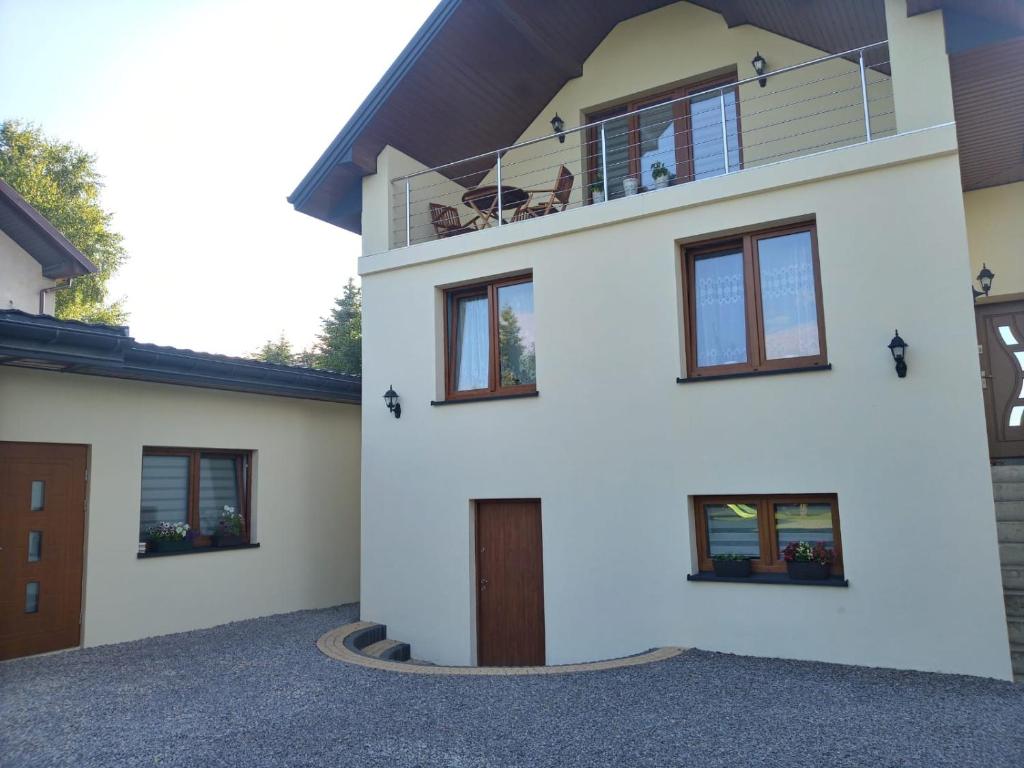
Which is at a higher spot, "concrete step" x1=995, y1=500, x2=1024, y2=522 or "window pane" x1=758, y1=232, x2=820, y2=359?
"window pane" x1=758, y1=232, x2=820, y2=359

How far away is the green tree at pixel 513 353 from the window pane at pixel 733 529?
2543 millimetres

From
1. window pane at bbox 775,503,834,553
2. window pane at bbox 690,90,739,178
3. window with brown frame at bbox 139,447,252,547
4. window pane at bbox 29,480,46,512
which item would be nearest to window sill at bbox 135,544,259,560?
window with brown frame at bbox 139,447,252,547

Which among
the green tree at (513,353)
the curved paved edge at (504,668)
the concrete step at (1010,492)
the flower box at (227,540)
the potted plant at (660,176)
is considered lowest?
the curved paved edge at (504,668)

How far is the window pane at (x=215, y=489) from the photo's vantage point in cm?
980

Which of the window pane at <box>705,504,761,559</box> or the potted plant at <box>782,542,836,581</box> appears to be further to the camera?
the window pane at <box>705,504,761,559</box>

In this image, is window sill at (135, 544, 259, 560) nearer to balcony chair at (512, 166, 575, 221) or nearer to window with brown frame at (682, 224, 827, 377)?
balcony chair at (512, 166, 575, 221)

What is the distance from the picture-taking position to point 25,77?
525cm

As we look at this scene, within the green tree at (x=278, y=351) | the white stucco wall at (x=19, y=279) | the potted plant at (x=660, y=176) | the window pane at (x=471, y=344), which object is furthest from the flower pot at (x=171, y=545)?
the green tree at (x=278, y=351)

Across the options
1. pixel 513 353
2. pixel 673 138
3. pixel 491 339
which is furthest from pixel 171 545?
pixel 673 138

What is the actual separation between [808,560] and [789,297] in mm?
2496

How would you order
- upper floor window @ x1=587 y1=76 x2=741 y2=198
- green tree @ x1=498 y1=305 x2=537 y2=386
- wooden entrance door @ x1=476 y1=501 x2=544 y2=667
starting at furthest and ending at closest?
upper floor window @ x1=587 y1=76 x2=741 y2=198
green tree @ x1=498 y1=305 x2=537 y2=386
wooden entrance door @ x1=476 y1=501 x2=544 y2=667

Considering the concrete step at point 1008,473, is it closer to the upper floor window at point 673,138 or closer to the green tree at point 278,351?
the upper floor window at point 673,138

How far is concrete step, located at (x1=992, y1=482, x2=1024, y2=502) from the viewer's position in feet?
25.6

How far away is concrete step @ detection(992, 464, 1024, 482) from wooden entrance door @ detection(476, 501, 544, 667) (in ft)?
15.8
